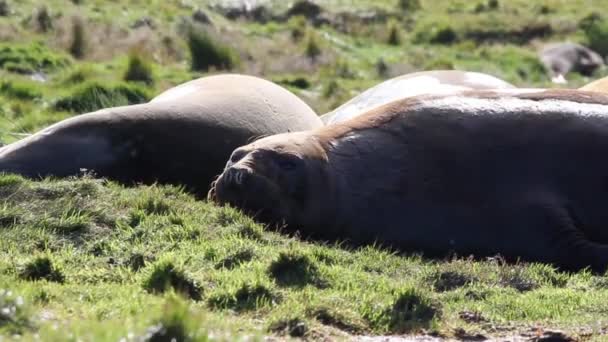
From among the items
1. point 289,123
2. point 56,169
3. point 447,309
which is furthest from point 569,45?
point 447,309

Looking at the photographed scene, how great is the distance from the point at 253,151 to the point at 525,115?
2.05 metres

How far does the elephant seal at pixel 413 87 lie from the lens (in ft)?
40.4

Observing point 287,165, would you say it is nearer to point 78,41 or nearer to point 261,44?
point 78,41

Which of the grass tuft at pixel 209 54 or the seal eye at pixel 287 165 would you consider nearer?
the seal eye at pixel 287 165

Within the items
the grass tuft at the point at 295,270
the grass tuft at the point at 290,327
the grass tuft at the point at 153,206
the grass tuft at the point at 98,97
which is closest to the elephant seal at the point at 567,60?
the grass tuft at the point at 98,97

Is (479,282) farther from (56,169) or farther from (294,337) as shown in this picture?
(56,169)

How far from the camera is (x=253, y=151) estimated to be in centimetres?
920

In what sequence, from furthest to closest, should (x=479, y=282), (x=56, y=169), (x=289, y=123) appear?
1. (x=289, y=123)
2. (x=56, y=169)
3. (x=479, y=282)

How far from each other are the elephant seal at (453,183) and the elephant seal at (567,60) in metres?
14.9

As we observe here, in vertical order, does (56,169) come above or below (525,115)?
below

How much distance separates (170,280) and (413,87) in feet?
20.2

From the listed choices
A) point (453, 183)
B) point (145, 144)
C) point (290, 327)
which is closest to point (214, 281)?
point (290, 327)

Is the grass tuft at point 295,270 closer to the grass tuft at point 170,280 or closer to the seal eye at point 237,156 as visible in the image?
the grass tuft at point 170,280

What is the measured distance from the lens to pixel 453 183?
9125 mm
